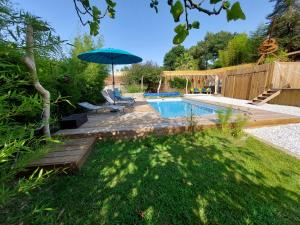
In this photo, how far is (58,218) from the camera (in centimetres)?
158

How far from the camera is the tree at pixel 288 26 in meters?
21.1

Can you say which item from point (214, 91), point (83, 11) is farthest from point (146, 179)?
point (214, 91)

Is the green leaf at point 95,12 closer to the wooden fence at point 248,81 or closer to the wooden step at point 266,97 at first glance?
the wooden step at point 266,97

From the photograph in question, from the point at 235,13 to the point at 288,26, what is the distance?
1211 inches

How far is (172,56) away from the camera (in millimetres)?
43219

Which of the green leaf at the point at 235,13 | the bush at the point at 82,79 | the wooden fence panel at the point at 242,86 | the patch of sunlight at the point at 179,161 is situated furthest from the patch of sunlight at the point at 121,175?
the wooden fence panel at the point at 242,86

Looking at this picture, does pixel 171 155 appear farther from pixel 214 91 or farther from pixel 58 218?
pixel 214 91

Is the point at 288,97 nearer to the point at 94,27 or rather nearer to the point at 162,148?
the point at 162,148

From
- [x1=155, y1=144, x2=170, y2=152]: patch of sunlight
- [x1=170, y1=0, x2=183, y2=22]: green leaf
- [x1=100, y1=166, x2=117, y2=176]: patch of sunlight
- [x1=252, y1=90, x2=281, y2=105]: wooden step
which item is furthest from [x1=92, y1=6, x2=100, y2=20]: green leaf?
[x1=252, y1=90, x2=281, y2=105]: wooden step

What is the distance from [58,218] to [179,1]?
82.1 inches

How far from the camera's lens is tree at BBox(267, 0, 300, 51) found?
21.1m

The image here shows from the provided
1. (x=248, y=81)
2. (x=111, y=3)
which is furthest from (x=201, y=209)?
(x=248, y=81)

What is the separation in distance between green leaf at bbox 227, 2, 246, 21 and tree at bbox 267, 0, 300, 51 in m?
28.2

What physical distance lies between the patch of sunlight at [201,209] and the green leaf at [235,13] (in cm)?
174
